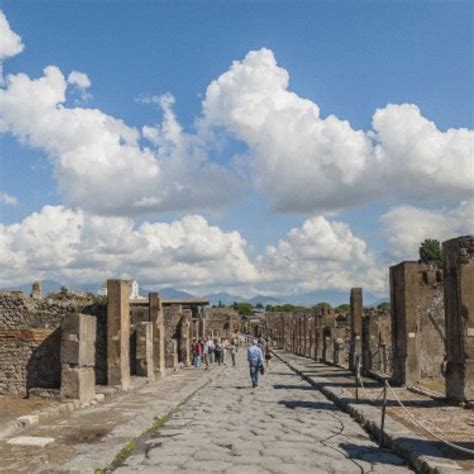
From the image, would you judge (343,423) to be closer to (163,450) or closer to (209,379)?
(163,450)

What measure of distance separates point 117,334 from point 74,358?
4.08 m

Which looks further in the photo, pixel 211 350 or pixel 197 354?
pixel 211 350

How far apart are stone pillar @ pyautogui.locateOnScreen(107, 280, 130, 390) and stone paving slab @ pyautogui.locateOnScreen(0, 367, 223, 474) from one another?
2.14 meters

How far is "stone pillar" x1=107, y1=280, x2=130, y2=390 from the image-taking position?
55.4ft

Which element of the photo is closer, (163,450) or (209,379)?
(163,450)

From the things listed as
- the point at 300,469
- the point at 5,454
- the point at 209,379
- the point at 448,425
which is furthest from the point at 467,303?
the point at 209,379

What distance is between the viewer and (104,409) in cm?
1230

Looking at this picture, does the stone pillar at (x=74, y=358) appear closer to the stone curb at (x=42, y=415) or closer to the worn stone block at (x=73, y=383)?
the worn stone block at (x=73, y=383)

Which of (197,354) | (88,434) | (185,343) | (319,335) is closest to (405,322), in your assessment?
(88,434)

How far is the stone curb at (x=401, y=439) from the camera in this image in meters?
6.67

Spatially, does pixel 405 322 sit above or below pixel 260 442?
above

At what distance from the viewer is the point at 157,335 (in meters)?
23.5

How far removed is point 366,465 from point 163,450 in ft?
7.64

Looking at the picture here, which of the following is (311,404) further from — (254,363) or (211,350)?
(211,350)
